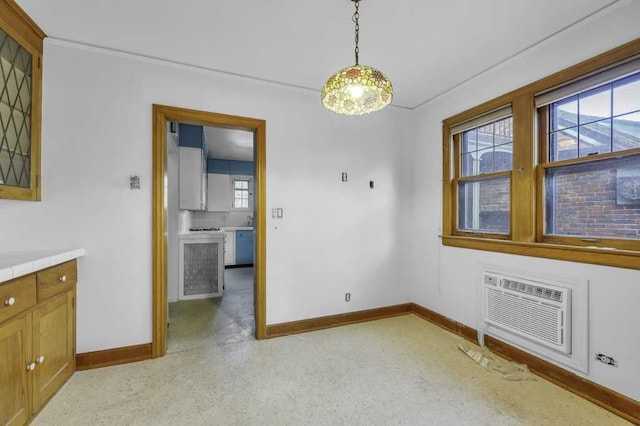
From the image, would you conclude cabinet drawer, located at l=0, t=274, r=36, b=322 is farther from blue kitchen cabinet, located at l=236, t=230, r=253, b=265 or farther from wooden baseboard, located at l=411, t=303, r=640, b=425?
blue kitchen cabinet, located at l=236, t=230, r=253, b=265

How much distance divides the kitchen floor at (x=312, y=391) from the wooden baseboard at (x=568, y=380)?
0.06m

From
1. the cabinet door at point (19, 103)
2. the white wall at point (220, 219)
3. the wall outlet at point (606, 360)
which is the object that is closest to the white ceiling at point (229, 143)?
the white wall at point (220, 219)

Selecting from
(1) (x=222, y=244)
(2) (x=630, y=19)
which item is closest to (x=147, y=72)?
(1) (x=222, y=244)

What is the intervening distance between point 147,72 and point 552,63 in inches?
136

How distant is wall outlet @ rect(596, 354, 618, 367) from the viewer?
74.5 inches

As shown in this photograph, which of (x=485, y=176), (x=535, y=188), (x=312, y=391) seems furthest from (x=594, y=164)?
(x=312, y=391)

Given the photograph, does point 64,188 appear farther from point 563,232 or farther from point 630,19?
point 630,19

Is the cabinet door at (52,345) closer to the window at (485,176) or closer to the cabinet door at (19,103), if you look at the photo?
the cabinet door at (19,103)

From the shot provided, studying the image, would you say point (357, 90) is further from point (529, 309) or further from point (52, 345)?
point (52, 345)

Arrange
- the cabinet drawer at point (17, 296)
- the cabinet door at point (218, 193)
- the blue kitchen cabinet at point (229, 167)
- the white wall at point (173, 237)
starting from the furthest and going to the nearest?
the blue kitchen cabinet at point (229, 167)
the cabinet door at point (218, 193)
the white wall at point (173, 237)
the cabinet drawer at point (17, 296)

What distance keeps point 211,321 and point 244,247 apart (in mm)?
3596

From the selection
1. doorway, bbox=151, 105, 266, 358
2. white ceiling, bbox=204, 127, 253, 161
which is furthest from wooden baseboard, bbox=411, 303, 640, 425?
white ceiling, bbox=204, 127, 253, 161

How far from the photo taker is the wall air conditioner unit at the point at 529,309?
212 cm

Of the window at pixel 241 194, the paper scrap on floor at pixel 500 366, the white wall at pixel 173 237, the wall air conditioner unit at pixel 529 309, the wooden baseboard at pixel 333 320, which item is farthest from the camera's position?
the window at pixel 241 194
